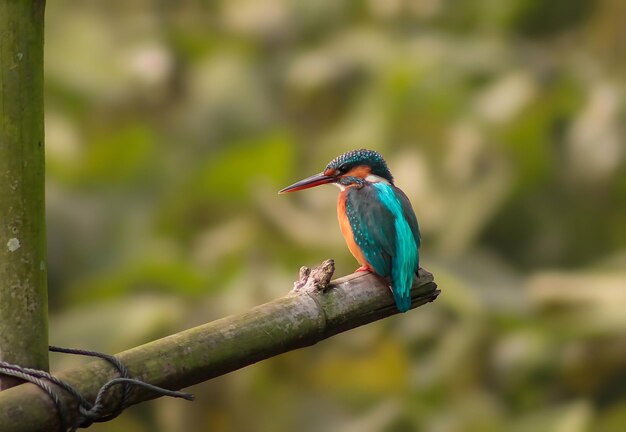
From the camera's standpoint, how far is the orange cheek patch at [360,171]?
148 cm

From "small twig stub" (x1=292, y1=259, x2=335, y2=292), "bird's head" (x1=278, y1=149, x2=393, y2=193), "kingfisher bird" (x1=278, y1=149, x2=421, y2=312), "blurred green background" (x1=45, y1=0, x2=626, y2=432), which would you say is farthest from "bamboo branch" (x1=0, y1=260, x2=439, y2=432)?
"blurred green background" (x1=45, y1=0, x2=626, y2=432)

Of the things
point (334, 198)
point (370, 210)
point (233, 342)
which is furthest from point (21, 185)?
point (334, 198)

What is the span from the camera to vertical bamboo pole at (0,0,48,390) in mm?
877

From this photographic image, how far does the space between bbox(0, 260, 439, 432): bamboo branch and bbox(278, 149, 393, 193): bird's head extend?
0.34m

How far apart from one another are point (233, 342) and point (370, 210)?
502 millimetres

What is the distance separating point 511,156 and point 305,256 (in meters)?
0.67

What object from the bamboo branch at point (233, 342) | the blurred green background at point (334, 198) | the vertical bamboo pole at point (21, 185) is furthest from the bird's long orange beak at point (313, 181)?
the blurred green background at point (334, 198)

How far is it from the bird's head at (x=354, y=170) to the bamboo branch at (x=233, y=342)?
1.13ft

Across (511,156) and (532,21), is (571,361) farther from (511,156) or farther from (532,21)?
(532,21)

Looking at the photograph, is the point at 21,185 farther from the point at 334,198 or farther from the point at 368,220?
the point at 334,198

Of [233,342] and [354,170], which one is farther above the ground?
[354,170]

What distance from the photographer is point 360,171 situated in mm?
1482

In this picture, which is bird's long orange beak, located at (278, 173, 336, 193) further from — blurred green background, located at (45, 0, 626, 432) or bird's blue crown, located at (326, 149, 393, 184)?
blurred green background, located at (45, 0, 626, 432)

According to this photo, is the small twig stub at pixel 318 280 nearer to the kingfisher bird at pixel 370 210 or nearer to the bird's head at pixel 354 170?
the kingfisher bird at pixel 370 210
